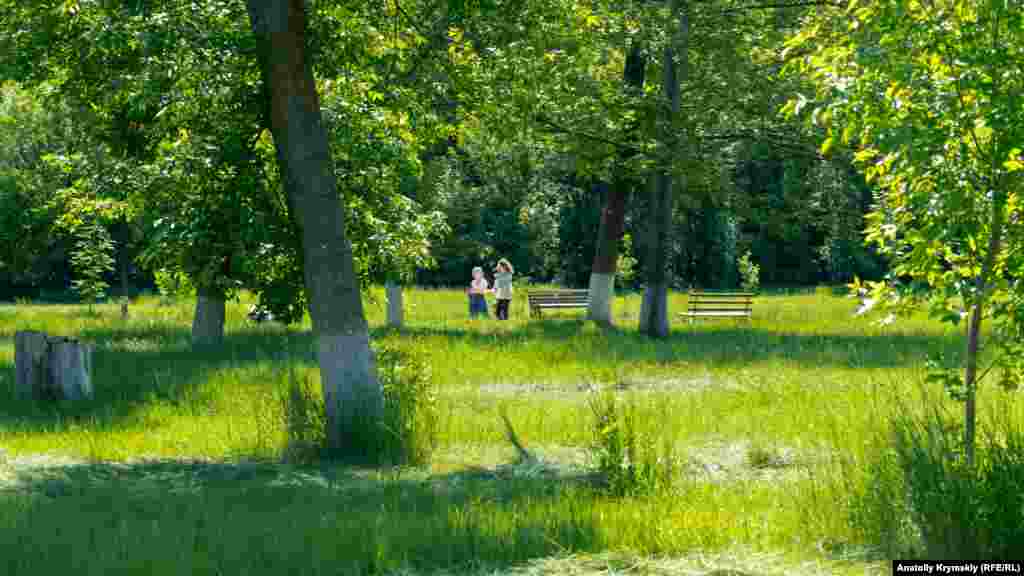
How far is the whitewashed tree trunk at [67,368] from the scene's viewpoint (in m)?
14.9

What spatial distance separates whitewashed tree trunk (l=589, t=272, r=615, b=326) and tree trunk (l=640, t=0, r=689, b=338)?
2383 millimetres

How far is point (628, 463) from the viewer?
960cm

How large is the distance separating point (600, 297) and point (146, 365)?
12.0m

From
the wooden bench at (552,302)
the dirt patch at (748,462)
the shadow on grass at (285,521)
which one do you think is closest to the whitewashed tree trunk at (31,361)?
A: the shadow on grass at (285,521)

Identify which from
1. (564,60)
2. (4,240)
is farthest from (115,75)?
(4,240)

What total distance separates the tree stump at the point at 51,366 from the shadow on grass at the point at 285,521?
4292 millimetres

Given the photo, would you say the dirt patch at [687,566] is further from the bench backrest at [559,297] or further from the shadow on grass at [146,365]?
the bench backrest at [559,297]

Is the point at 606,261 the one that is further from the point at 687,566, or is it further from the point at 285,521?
the point at 687,566

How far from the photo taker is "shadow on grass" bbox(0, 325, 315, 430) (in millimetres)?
14312

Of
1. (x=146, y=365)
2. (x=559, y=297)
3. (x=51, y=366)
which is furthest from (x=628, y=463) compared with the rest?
(x=559, y=297)

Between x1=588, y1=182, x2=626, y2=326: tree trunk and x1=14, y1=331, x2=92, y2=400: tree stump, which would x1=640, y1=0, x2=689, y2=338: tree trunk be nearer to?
x1=588, y1=182, x2=626, y2=326: tree trunk

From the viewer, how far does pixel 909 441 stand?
7.77m

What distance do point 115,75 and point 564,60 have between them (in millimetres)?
11492

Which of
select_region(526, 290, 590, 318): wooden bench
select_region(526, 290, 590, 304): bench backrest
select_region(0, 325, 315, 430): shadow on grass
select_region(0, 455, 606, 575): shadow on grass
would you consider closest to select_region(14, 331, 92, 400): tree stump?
select_region(0, 325, 315, 430): shadow on grass
